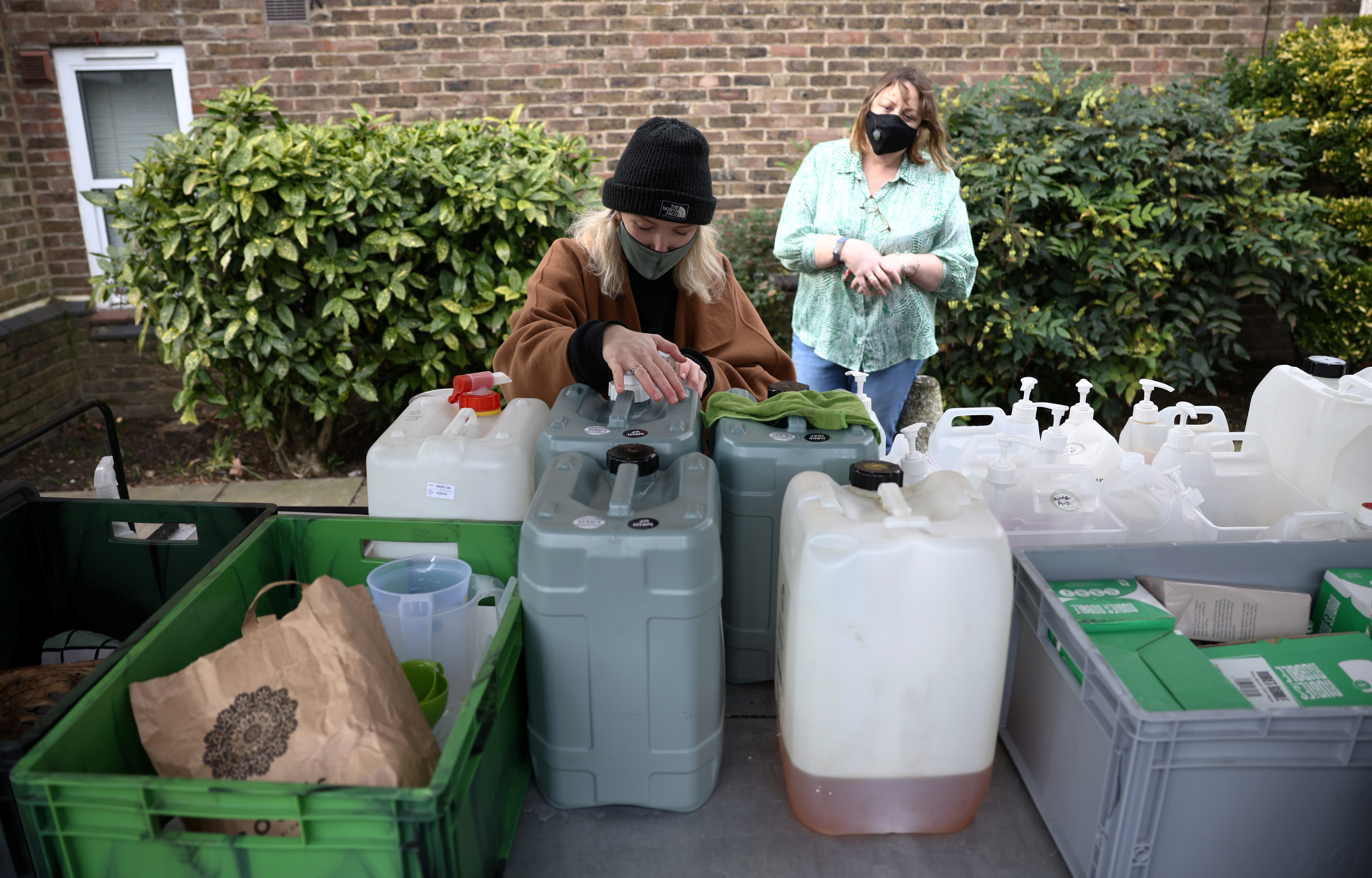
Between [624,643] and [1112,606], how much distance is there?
0.75 meters

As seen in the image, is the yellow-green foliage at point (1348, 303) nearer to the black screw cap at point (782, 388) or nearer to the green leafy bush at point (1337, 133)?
the green leafy bush at point (1337, 133)

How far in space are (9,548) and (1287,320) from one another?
20.1ft

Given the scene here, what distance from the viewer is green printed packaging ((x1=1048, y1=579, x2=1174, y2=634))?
1318mm

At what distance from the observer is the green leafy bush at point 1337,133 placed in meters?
4.94

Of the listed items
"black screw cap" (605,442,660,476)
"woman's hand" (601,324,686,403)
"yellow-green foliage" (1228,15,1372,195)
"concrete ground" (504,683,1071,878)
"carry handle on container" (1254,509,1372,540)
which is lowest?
"concrete ground" (504,683,1071,878)

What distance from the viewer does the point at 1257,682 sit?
125 cm

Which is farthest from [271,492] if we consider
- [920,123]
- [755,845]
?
[755,845]

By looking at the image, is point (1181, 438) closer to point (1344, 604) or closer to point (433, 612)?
point (1344, 604)

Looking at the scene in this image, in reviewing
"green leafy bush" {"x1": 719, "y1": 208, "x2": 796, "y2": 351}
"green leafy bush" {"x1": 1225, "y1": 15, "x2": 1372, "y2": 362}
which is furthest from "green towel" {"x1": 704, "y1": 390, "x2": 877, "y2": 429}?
"green leafy bush" {"x1": 1225, "y1": 15, "x2": 1372, "y2": 362}

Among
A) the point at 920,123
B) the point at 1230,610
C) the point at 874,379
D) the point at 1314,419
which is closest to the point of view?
the point at 1230,610

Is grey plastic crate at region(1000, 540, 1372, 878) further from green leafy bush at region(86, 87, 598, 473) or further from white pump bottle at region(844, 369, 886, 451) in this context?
green leafy bush at region(86, 87, 598, 473)

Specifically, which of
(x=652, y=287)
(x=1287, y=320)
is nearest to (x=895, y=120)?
(x=652, y=287)

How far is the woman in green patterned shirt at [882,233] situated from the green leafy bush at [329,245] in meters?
1.52

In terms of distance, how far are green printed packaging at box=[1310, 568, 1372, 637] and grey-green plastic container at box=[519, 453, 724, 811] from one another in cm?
99
